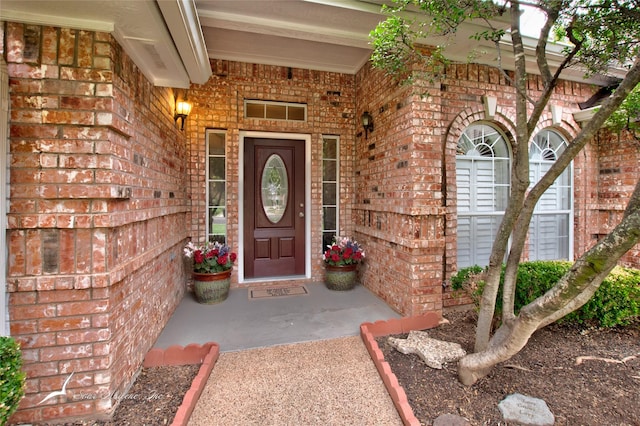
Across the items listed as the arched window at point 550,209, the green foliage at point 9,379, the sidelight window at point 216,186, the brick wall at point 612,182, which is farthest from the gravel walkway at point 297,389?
the brick wall at point 612,182

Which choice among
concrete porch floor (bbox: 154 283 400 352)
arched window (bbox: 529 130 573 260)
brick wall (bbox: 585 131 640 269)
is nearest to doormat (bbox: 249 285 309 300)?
concrete porch floor (bbox: 154 283 400 352)

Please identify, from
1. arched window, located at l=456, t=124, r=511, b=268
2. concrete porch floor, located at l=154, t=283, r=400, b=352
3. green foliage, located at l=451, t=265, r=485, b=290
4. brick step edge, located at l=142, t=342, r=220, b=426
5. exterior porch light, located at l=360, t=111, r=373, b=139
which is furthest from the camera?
exterior porch light, located at l=360, t=111, r=373, b=139

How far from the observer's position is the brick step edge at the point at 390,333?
1.70 m

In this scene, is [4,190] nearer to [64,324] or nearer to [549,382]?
[64,324]

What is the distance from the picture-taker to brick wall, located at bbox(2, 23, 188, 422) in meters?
1.64

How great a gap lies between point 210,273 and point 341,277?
1.61m

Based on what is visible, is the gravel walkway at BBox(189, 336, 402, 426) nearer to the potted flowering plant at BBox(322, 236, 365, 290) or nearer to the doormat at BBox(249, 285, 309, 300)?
the doormat at BBox(249, 285, 309, 300)

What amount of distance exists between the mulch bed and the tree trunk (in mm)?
163

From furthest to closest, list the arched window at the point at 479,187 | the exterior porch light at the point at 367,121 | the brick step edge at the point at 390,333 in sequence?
the exterior porch light at the point at 367,121, the arched window at the point at 479,187, the brick step edge at the point at 390,333

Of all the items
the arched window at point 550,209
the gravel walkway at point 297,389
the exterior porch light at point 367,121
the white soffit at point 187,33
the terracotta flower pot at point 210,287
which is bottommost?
the gravel walkway at point 297,389

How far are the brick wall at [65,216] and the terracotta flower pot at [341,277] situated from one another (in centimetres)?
240

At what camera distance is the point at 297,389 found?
1948 millimetres

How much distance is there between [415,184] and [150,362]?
272 centimetres

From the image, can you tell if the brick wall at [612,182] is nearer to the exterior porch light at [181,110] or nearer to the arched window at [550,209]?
the arched window at [550,209]
